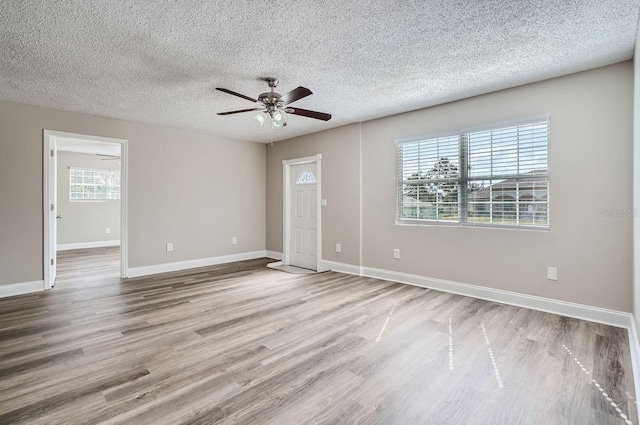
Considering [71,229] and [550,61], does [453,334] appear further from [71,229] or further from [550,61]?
[71,229]

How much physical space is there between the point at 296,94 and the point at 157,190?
353 centimetres

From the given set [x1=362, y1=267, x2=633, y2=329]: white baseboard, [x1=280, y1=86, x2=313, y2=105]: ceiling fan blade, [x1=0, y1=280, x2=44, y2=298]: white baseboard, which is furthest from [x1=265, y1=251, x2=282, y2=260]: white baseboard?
[x1=280, y1=86, x2=313, y2=105]: ceiling fan blade

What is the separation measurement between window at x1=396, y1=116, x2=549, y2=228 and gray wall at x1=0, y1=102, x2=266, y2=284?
3313 millimetres

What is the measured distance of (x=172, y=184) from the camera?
5.41 m

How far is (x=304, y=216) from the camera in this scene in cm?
594

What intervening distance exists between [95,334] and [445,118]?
4.51 metres

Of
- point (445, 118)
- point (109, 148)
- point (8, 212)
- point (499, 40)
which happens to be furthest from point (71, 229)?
point (499, 40)

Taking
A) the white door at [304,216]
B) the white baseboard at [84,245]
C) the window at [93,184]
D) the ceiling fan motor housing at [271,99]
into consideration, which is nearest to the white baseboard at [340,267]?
the white door at [304,216]

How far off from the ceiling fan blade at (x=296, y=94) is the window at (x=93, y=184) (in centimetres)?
741

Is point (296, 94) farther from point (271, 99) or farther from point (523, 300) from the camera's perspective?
point (523, 300)

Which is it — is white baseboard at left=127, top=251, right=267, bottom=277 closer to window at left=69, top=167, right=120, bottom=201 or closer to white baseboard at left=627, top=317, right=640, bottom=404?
window at left=69, top=167, right=120, bottom=201

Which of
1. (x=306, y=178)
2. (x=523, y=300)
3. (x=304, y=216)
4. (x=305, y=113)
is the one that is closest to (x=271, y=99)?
(x=305, y=113)

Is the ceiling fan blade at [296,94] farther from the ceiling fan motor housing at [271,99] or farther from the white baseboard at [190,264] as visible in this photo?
the white baseboard at [190,264]

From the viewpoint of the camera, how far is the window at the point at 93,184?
25.6 feet
